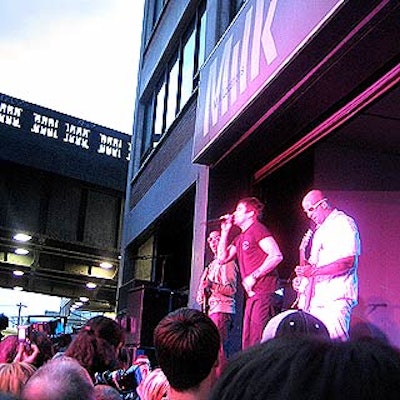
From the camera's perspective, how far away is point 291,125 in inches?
269

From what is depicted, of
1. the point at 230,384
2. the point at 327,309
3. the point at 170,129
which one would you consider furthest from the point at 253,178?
the point at 230,384

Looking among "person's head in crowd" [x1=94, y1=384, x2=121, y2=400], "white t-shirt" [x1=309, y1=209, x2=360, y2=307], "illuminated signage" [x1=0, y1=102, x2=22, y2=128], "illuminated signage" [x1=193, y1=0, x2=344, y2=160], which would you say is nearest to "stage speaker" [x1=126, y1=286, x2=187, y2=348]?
"illuminated signage" [x1=193, y1=0, x2=344, y2=160]

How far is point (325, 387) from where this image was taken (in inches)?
28.4

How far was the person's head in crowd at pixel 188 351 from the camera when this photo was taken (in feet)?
8.83

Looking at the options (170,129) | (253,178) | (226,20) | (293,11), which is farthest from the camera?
(170,129)

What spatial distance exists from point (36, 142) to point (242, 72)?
10.7 metres

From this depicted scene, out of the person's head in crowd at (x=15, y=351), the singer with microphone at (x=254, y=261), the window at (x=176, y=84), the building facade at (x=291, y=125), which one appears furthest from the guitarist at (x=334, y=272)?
the window at (x=176, y=84)

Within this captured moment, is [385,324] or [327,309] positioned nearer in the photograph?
[327,309]

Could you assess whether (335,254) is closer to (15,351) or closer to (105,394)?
(15,351)

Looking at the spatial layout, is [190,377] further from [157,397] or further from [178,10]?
[178,10]

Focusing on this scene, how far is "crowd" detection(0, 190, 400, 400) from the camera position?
735mm

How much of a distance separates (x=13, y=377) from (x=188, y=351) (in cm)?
73

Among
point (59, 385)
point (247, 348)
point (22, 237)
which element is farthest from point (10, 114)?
point (247, 348)

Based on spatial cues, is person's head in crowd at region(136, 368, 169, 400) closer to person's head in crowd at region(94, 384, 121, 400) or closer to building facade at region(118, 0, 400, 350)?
person's head in crowd at region(94, 384, 121, 400)
